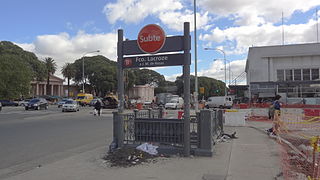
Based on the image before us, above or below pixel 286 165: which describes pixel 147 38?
above

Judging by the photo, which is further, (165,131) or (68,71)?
(68,71)

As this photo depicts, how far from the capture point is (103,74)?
93.1 metres

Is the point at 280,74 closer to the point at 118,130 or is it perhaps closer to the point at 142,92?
the point at 118,130

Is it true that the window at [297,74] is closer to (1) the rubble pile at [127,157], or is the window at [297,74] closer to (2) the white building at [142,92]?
(1) the rubble pile at [127,157]

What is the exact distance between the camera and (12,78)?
62406 millimetres

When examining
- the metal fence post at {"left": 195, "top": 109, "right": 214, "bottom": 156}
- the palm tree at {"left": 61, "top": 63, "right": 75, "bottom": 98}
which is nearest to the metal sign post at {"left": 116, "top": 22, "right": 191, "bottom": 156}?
the metal fence post at {"left": 195, "top": 109, "right": 214, "bottom": 156}

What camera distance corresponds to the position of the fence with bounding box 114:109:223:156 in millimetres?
8414

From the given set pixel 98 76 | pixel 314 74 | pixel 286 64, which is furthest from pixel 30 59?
pixel 314 74

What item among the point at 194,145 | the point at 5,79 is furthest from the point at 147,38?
the point at 5,79

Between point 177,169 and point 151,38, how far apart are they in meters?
3.64

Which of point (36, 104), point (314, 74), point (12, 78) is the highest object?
point (314, 74)

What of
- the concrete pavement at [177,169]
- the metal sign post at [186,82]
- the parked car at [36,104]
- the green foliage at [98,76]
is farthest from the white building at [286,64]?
the metal sign post at [186,82]

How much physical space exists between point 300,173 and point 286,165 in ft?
2.67

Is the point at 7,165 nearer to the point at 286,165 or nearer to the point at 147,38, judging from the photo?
the point at 147,38
